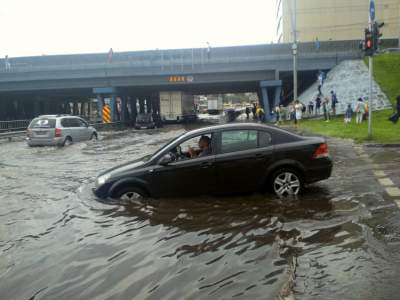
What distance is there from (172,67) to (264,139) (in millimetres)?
34726

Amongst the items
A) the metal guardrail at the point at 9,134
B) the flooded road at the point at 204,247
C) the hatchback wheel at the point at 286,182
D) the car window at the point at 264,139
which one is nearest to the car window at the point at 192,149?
the flooded road at the point at 204,247

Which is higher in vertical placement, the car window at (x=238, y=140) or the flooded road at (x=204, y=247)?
the car window at (x=238, y=140)

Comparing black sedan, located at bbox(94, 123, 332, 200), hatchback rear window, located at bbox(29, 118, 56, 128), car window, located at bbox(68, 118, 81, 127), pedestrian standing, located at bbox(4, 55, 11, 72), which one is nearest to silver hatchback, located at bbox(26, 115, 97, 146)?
hatchback rear window, located at bbox(29, 118, 56, 128)

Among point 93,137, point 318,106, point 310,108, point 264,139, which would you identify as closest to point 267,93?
point 310,108

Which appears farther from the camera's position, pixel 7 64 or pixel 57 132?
pixel 7 64

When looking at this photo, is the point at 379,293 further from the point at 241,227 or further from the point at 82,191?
the point at 82,191

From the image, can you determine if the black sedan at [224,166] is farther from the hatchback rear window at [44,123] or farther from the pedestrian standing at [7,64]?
the pedestrian standing at [7,64]

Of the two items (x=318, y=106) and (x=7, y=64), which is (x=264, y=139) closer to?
(x=318, y=106)

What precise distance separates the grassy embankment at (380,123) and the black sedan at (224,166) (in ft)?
32.6

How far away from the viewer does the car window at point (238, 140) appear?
25.7 feet

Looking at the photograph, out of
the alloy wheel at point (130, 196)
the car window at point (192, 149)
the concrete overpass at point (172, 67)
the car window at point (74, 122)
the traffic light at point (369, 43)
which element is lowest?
the alloy wheel at point (130, 196)

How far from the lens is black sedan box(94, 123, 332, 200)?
25.2 ft

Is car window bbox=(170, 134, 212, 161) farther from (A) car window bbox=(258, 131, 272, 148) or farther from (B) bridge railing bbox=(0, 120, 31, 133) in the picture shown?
(B) bridge railing bbox=(0, 120, 31, 133)

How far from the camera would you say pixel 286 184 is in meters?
7.95
